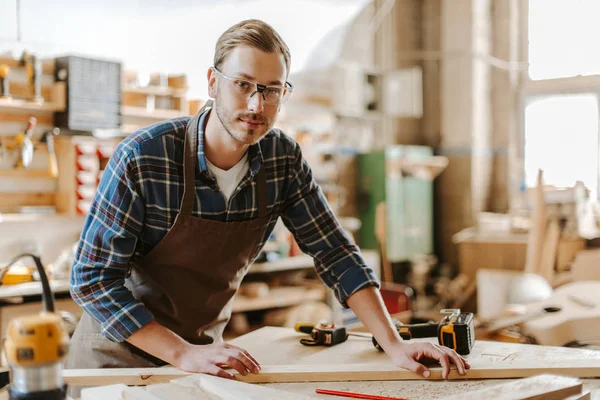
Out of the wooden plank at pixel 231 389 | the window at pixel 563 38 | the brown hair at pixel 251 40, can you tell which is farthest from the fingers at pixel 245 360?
the window at pixel 563 38

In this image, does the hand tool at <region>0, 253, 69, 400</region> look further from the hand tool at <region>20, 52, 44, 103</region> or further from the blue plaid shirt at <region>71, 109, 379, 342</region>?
the hand tool at <region>20, 52, 44, 103</region>

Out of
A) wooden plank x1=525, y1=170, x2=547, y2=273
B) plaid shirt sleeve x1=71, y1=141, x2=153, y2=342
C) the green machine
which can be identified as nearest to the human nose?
plaid shirt sleeve x1=71, y1=141, x2=153, y2=342

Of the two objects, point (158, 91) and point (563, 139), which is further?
point (563, 139)

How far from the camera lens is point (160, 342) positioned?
1460mm

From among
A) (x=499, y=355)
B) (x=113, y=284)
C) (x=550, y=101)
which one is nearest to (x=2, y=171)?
(x=113, y=284)

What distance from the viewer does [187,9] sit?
4551mm

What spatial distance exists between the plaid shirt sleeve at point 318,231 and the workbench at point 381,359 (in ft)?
0.58

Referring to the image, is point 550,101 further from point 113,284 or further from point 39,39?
point 113,284

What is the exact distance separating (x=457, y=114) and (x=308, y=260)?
3218 mm

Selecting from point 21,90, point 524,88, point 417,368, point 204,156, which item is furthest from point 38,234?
point 524,88

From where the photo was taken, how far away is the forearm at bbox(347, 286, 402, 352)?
163 cm

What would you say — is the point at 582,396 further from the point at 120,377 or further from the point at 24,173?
the point at 24,173

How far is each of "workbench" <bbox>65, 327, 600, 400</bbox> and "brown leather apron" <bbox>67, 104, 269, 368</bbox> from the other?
0.16 meters

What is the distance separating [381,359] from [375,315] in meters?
0.12
